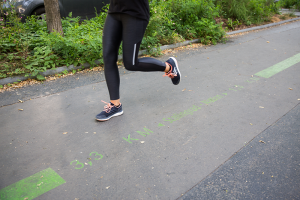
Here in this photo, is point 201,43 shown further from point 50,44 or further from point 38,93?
point 38,93

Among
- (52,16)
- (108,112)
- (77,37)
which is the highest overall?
(52,16)

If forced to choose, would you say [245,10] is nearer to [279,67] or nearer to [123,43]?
[279,67]

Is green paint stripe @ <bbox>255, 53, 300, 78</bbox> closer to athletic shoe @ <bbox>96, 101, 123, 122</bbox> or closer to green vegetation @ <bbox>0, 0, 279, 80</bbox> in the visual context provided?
green vegetation @ <bbox>0, 0, 279, 80</bbox>

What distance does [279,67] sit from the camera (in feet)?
16.3

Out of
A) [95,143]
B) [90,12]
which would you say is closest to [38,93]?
[95,143]

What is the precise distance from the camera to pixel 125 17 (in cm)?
263

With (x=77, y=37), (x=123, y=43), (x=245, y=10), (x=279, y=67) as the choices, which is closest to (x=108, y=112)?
(x=123, y=43)

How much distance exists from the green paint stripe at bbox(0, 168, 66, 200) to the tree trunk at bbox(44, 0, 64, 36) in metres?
3.87

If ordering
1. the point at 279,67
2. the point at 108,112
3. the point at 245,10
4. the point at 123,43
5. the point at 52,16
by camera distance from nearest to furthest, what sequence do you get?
the point at 123,43
the point at 108,112
the point at 279,67
the point at 52,16
the point at 245,10

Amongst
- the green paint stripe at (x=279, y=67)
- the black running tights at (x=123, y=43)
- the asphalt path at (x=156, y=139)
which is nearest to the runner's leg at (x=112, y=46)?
the black running tights at (x=123, y=43)

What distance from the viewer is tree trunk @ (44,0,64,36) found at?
511cm

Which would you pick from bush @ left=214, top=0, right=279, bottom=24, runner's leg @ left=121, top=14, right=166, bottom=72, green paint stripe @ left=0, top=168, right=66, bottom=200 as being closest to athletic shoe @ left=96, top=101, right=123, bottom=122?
runner's leg @ left=121, top=14, right=166, bottom=72

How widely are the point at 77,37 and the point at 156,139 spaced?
3394mm

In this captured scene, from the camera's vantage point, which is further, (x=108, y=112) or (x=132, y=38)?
(x=108, y=112)
